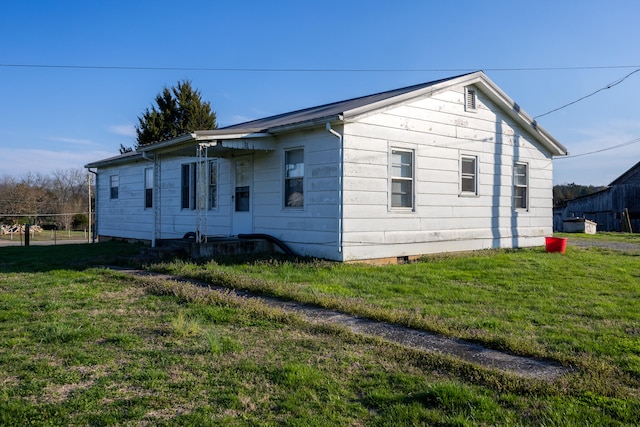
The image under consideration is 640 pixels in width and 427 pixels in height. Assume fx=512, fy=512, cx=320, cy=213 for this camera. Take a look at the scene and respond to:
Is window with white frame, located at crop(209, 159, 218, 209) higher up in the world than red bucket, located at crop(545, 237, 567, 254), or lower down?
higher up

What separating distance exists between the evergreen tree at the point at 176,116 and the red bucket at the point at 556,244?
27.0 metres

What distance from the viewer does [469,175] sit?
13.2 meters

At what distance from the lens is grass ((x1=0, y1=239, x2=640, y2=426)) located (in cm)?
326

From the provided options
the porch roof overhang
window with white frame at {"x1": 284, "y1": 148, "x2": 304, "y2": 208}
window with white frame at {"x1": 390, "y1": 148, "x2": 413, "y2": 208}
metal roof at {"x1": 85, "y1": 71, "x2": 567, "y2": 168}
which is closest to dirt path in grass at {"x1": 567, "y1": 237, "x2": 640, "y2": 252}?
metal roof at {"x1": 85, "y1": 71, "x2": 567, "y2": 168}

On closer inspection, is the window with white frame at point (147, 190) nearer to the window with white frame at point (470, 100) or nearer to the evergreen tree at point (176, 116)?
the window with white frame at point (470, 100)

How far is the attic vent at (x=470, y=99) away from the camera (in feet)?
42.8

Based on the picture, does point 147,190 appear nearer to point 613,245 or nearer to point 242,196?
point 242,196

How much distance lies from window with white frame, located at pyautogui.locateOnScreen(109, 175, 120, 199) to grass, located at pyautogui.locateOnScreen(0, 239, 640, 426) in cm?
1171

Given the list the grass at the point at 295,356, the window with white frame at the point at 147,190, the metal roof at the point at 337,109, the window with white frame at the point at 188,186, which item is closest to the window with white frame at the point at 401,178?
the metal roof at the point at 337,109

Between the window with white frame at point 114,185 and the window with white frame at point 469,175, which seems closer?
the window with white frame at point 469,175

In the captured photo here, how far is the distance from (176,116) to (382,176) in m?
28.7

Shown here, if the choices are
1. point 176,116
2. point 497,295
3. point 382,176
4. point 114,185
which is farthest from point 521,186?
point 176,116

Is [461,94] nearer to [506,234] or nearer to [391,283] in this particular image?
→ [506,234]

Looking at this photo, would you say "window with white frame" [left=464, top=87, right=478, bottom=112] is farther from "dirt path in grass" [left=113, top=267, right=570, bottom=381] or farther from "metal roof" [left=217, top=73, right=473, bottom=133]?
"dirt path in grass" [left=113, top=267, right=570, bottom=381]
